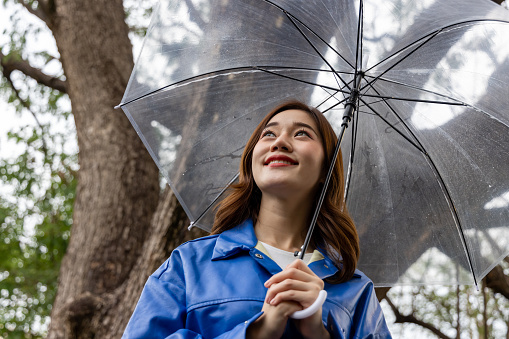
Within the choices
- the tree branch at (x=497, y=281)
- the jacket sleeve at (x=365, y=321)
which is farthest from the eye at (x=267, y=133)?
the tree branch at (x=497, y=281)

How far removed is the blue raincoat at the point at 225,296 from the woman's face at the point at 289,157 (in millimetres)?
203

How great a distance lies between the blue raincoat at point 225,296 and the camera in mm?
1848

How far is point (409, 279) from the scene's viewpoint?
270 cm

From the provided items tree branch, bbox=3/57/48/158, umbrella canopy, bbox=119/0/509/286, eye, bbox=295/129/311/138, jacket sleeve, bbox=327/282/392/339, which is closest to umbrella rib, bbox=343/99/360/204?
umbrella canopy, bbox=119/0/509/286

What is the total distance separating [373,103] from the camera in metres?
2.50

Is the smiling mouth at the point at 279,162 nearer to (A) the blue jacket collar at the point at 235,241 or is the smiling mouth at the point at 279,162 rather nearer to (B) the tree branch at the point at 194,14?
(A) the blue jacket collar at the point at 235,241

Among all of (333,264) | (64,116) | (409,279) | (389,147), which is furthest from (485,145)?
(64,116)

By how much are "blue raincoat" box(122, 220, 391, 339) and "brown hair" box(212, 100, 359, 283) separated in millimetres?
74

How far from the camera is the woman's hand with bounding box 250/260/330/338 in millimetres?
1659

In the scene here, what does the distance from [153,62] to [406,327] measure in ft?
15.6

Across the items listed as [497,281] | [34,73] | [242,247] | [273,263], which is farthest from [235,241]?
[34,73]

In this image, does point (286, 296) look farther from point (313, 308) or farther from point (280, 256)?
point (280, 256)

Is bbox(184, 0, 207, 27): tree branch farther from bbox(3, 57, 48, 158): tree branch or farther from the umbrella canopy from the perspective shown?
bbox(3, 57, 48, 158): tree branch

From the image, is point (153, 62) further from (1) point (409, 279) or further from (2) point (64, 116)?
(2) point (64, 116)
